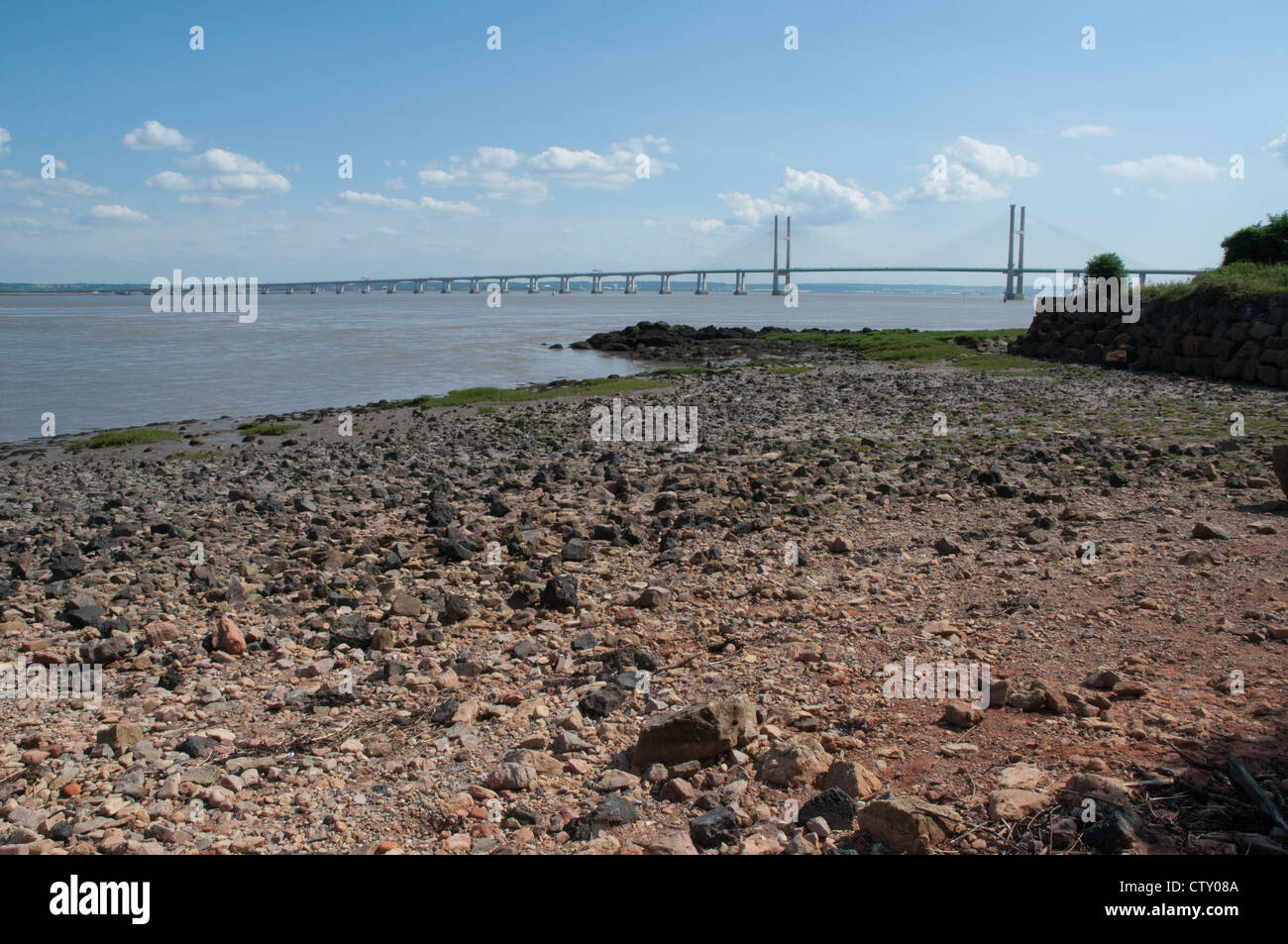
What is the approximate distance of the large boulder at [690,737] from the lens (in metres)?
4.85

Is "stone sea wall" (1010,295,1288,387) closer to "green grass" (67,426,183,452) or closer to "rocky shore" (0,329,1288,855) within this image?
"rocky shore" (0,329,1288,855)

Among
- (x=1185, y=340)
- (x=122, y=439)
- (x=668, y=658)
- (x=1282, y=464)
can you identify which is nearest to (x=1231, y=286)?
(x=1185, y=340)

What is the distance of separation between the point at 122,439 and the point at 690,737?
1954cm

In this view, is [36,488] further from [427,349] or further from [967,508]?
[427,349]

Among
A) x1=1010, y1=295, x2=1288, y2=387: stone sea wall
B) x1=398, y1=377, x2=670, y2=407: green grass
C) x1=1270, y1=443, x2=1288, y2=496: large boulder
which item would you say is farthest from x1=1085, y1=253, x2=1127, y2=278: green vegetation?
x1=1270, y1=443, x2=1288, y2=496: large boulder

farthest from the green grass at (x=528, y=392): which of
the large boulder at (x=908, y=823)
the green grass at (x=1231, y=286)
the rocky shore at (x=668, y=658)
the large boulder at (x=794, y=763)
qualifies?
the large boulder at (x=908, y=823)

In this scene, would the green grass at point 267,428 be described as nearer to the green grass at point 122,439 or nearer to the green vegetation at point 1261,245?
the green grass at point 122,439

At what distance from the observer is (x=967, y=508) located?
34.1ft

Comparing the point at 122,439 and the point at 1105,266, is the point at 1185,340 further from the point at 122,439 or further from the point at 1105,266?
the point at 122,439

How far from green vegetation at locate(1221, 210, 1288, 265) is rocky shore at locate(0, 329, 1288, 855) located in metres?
21.7

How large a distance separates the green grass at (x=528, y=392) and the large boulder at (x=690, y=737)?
2065 centimetres

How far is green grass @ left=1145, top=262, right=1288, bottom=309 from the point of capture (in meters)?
24.5

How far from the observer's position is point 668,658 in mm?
6477
